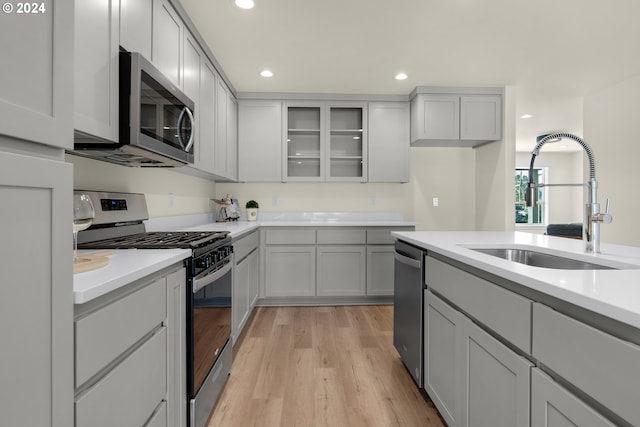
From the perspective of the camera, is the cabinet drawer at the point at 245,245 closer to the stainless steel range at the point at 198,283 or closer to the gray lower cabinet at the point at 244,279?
the gray lower cabinet at the point at 244,279

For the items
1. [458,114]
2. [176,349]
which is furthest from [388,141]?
[176,349]

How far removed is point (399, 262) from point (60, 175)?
1.90 metres

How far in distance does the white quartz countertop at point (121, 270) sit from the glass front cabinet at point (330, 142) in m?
2.68

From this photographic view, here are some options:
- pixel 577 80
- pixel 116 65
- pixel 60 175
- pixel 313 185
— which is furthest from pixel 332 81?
pixel 60 175

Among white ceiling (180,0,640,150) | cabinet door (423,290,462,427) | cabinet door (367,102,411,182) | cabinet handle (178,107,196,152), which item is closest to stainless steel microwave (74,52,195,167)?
cabinet handle (178,107,196,152)

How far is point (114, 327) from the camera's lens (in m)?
0.94

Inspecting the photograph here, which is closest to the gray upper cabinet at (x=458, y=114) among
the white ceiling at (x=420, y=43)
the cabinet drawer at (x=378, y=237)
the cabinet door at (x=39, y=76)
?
the white ceiling at (x=420, y=43)

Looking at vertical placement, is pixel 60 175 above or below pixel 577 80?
below

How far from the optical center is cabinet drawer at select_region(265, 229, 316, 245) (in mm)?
3600

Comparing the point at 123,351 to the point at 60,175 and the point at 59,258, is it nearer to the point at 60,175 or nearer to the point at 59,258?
the point at 59,258

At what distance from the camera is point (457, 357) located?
1421 millimetres

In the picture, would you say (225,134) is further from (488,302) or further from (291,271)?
(488,302)

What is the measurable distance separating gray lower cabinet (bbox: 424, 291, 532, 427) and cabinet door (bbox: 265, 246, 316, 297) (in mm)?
1920

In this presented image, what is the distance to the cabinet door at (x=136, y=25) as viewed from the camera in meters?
1.49
